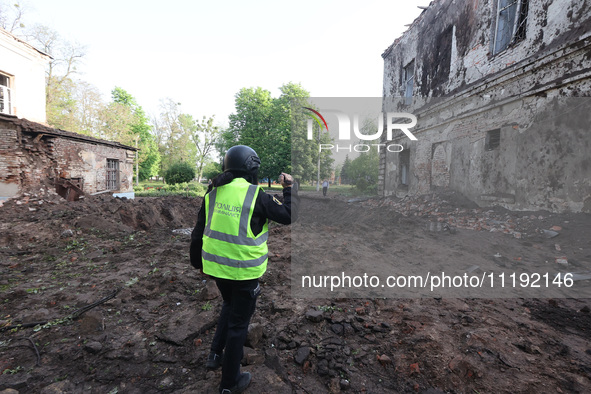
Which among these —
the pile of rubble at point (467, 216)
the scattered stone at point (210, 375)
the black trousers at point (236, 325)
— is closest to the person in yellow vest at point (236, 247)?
the black trousers at point (236, 325)

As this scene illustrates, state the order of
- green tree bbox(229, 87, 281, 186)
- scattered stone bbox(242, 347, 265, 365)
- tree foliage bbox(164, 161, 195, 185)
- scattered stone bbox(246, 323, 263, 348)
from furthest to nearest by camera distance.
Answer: green tree bbox(229, 87, 281, 186), tree foliage bbox(164, 161, 195, 185), scattered stone bbox(246, 323, 263, 348), scattered stone bbox(242, 347, 265, 365)

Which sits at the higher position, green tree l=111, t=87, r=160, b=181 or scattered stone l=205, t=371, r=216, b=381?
green tree l=111, t=87, r=160, b=181

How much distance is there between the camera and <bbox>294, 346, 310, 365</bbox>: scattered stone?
2.37m

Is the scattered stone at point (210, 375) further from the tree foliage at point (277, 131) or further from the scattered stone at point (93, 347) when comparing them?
the tree foliage at point (277, 131)

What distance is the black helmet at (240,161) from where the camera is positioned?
2.23 metres

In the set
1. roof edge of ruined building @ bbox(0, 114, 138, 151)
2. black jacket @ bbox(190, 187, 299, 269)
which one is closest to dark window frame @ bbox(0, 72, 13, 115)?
roof edge of ruined building @ bbox(0, 114, 138, 151)

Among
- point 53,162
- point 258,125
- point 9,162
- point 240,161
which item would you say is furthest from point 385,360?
point 258,125

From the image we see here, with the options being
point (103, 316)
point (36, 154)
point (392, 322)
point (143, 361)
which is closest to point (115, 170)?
point (36, 154)

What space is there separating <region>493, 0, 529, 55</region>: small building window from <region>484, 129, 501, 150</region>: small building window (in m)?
2.12

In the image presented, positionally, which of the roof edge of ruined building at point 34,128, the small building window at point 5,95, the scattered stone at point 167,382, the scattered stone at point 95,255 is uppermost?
the small building window at point 5,95

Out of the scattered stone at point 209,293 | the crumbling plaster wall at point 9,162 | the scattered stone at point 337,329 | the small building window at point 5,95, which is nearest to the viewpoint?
the scattered stone at point 337,329

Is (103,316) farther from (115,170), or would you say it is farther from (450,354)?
(115,170)

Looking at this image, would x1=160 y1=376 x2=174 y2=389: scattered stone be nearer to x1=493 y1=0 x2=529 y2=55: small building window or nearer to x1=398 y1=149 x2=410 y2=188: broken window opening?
x1=493 y1=0 x2=529 y2=55: small building window

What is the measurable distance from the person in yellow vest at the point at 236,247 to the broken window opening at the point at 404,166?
36.1ft
